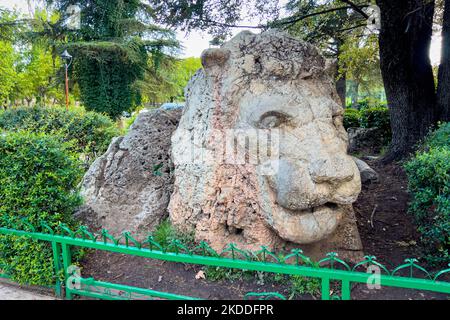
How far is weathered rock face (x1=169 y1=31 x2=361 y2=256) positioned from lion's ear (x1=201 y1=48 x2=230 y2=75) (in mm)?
11

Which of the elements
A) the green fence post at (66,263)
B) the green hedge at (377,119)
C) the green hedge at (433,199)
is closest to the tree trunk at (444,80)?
the green hedge at (377,119)

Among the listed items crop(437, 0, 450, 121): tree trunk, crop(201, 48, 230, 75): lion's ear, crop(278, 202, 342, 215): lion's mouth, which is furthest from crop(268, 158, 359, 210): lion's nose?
crop(437, 0, 450, 121): tree trunk

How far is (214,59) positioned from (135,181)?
2006mm

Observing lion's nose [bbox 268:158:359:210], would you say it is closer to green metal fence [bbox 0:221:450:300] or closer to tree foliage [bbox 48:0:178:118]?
green metal fence [bbox 0:221:450:300]

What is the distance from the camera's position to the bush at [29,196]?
337cm

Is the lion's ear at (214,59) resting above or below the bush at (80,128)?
above

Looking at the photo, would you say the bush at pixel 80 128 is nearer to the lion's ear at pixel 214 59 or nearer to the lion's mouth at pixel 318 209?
the lion's ear at pixel 214 59

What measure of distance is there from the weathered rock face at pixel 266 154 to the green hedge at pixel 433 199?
712 mm

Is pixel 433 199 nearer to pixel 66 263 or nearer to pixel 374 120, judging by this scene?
pixel 66 263

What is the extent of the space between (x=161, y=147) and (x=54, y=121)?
321cm

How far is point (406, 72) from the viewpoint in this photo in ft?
22.2

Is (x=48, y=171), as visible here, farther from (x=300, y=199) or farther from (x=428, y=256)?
(x=428, y=256)

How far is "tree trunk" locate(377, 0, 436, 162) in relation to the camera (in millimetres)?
6473

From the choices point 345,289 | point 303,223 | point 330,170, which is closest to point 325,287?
point 345,289
